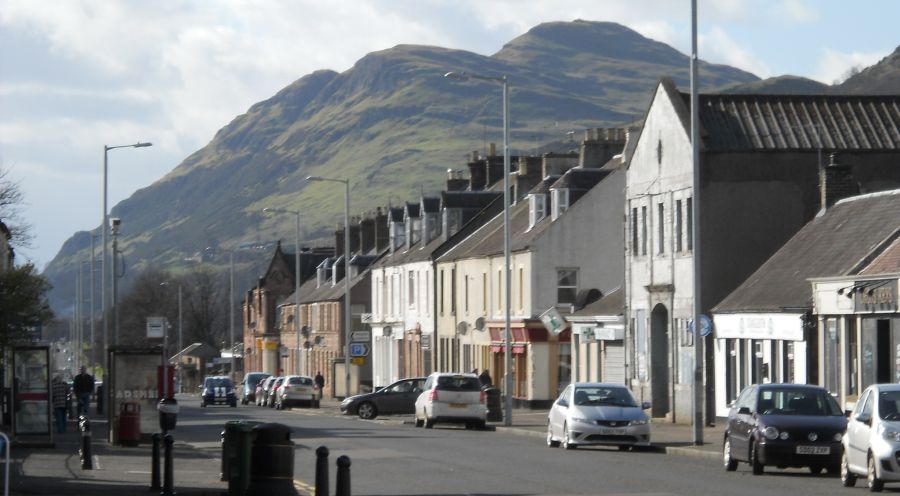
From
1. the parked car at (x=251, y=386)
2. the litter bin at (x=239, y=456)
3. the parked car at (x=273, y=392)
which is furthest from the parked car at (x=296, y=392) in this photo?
the litter bin at (x=239, y=456)

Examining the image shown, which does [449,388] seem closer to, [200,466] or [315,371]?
[200,466]

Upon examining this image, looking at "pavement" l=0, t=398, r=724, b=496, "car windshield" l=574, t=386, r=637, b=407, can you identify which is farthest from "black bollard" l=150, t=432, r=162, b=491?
"car windshield" l=574, t=386, r=637, b=407

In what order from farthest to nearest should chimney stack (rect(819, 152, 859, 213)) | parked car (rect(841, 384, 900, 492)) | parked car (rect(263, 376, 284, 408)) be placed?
parked car (rect(263, 376, 284, 408))
chimney stack (rect(819, 152, 859, 213))
parked car (rect(841, 384, 900, 492))

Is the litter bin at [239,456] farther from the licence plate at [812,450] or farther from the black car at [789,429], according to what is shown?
the licence plate at [812,450]

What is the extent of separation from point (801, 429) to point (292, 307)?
9014cm

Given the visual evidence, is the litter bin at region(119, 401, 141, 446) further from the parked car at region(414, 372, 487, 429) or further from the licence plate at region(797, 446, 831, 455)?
the licence plate at region(797, 446, 831, 455)

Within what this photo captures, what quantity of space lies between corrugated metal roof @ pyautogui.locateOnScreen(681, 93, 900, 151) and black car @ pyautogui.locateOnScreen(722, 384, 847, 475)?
64.8 feet

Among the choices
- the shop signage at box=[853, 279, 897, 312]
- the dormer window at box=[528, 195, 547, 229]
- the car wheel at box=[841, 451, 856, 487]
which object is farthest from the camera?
the dormer window at box=[528, 195, 547, 229]

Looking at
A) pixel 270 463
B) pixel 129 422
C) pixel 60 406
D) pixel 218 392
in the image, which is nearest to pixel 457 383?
pixel 60 406

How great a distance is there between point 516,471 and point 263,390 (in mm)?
55698

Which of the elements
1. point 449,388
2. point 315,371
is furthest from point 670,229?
point 315,371

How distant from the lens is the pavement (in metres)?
24.4

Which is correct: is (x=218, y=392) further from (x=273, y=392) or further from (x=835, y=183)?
(x=835, y=183)

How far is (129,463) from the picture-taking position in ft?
104
